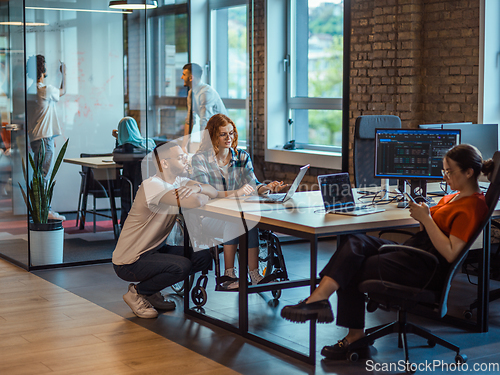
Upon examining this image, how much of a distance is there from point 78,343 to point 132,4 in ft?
10.2

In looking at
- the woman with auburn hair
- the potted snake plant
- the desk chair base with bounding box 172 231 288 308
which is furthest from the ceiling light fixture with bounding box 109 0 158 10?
the desk chair base with bounding box 172 231 288 308

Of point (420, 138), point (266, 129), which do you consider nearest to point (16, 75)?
point (266, 129)

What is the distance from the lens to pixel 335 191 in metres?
3.42

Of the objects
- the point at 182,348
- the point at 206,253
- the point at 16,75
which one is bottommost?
the point at 182,348

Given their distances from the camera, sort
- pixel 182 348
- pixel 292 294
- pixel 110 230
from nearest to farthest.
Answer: pixel 182 348 → pixel 292 294 → pixel 110 230

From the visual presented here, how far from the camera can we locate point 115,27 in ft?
17.5

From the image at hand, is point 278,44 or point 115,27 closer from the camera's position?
point 115,27

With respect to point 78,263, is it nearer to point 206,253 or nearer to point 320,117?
point 206,253

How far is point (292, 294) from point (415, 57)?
2.63m

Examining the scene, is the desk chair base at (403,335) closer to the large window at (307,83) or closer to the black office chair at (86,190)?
the black office chair at (86,190)

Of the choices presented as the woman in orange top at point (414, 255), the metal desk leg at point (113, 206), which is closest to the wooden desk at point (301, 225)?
the woman in orange top at point (414, 255)

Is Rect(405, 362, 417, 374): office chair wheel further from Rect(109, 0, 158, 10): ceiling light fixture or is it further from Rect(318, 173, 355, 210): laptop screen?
Rect(109, 0, 158, 10): ceiling light fixture

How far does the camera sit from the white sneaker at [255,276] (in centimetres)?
405

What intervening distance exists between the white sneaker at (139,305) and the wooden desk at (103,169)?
161 cm
